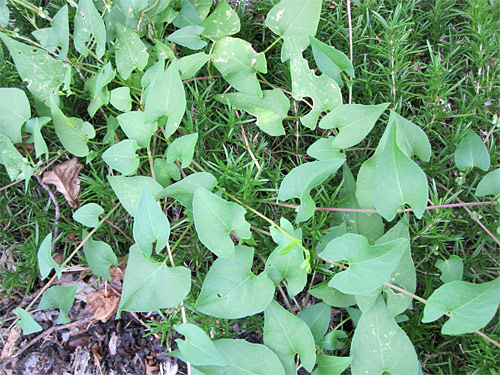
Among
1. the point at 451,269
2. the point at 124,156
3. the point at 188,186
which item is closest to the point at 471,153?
the point at 451,269

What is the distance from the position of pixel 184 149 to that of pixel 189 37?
0.47m

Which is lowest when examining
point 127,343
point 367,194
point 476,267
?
point 127,343

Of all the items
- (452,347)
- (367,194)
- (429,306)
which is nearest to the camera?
(429,306)

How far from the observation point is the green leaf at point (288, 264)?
4.06ft

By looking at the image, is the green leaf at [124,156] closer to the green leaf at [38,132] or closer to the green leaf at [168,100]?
the green leaf at [168,100]

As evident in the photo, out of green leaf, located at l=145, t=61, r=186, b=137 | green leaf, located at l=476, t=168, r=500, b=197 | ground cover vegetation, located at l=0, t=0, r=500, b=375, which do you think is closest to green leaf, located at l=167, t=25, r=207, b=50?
ground cover vegetation, located at l=0, t=0, r=500, b=375

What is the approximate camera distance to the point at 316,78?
141cm

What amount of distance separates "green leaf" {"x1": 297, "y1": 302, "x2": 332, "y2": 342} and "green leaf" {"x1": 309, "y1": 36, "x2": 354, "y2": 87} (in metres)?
0.80

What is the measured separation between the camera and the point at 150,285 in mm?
1267

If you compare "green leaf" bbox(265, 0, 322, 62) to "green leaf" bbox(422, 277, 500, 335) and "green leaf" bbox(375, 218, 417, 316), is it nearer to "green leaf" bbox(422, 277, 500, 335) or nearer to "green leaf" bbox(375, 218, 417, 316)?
"green leaf" bbox(375, 218, 417, 316)

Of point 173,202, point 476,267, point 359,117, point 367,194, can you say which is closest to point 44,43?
point 173,202

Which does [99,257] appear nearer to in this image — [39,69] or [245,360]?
[245,360]

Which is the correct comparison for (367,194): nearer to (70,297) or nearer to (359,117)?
(359,117)

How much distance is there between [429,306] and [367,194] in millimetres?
384
